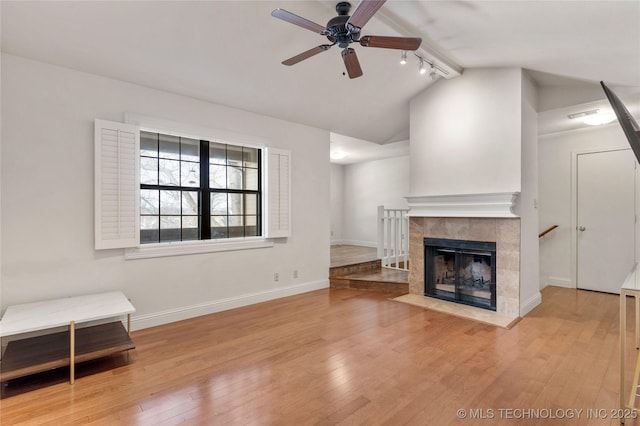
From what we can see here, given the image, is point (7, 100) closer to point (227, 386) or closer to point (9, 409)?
point (9, 409)

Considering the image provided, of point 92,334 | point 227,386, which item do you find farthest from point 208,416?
point 92,334

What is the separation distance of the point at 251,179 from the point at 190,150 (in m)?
0.89

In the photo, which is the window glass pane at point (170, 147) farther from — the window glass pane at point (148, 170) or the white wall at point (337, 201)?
the white wall at point (337, 201)

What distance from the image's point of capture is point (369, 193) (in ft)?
25.8

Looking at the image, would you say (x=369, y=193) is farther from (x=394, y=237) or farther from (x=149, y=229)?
(x=149, y=229)

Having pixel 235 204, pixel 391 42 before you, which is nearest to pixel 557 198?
pixel 391 42

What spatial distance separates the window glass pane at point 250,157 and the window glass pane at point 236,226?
76 centimetres

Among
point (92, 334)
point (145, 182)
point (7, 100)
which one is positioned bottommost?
point (92, 334)

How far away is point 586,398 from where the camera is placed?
2.06 metres

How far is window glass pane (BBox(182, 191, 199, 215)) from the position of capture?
12.3 feet

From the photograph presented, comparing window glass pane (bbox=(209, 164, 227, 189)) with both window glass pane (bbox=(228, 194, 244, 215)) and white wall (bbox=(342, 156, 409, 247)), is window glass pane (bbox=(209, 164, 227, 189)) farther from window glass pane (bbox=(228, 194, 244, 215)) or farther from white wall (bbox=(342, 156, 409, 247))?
white wall (bbox=(342, 156, 409, 247))

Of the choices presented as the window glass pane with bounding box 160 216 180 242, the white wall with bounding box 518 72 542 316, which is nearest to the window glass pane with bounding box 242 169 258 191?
the window glass pane with bounding box 160 216 180 242

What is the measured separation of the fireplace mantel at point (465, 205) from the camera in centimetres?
352

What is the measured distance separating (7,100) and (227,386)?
299 centimetres
